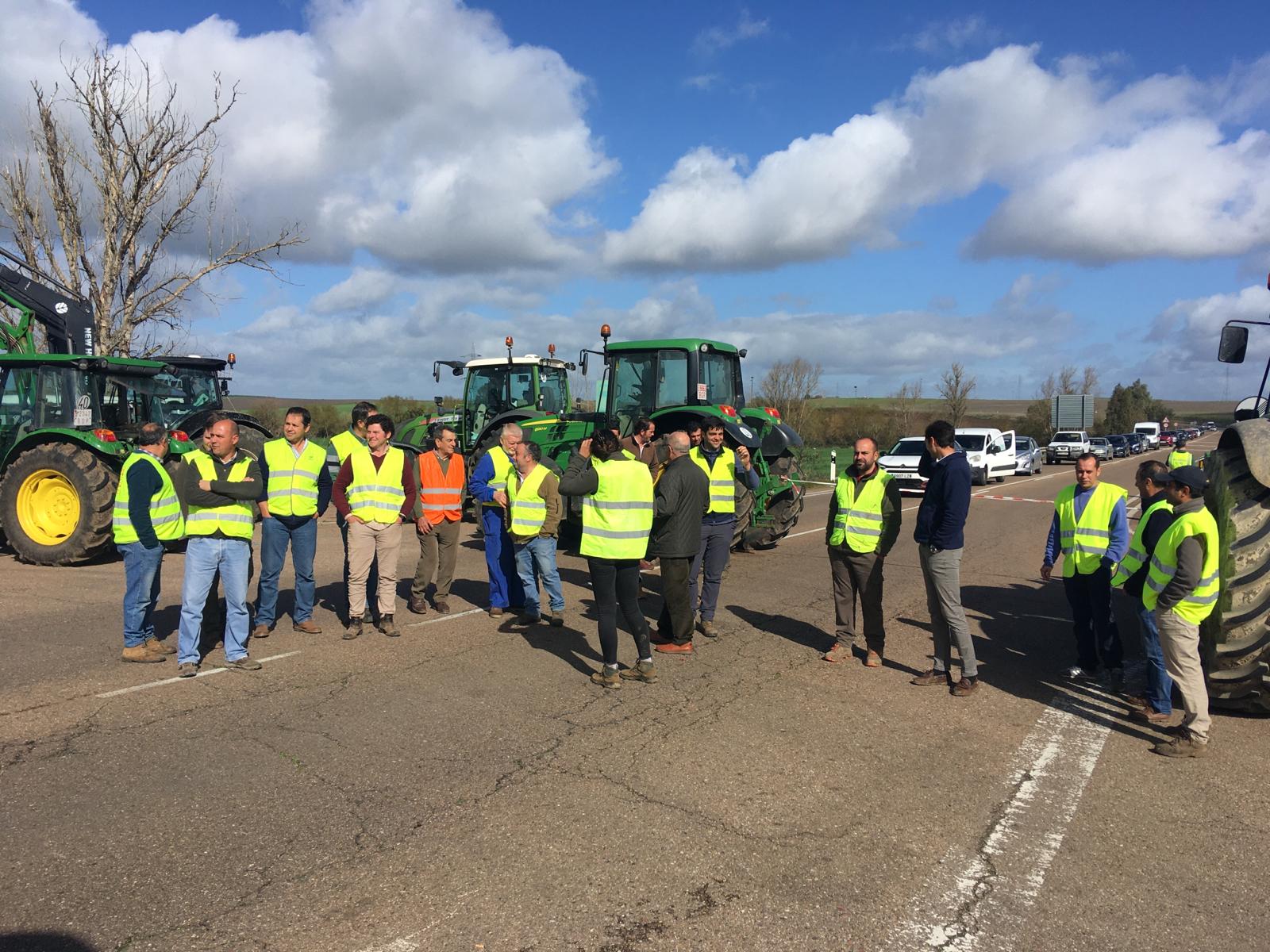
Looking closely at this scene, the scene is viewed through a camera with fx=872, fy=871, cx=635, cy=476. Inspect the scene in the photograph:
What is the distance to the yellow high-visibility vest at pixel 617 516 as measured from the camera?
6191 millimetres

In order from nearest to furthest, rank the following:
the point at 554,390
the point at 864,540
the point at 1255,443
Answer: the point at 1255,443, the point at 864,540, the point at 554,390

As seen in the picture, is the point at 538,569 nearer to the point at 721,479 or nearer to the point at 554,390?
the point at 721,479

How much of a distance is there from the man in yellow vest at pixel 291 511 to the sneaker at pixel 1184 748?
6.31 m

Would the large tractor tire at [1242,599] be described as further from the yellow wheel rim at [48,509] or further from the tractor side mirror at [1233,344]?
the yellow wheel rim at [48,509]

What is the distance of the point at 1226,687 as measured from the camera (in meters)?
5.32

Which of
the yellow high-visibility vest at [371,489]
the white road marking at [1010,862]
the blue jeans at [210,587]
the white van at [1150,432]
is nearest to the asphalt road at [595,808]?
the white road marking at [1010,862]

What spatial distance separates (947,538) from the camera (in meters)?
6.06

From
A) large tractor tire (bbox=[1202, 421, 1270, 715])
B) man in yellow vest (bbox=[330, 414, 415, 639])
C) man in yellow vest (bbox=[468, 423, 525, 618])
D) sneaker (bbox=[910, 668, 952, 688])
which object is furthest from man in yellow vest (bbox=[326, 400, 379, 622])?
large tractor tire (bbox=[1202, 421, 1270, 715])

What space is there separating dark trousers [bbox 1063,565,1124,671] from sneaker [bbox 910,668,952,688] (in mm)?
1132

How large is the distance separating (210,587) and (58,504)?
593 centimetres

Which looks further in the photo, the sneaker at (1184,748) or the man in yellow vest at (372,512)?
the man in yellow vest at (372,512)

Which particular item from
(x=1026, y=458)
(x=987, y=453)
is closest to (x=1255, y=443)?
(x=987, y=453)

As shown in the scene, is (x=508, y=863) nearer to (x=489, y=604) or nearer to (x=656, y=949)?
(x=656, y=949)

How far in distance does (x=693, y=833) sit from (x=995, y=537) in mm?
→ 12612
